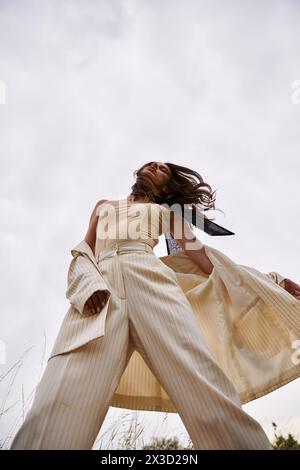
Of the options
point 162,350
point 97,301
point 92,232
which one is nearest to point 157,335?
point 162,350

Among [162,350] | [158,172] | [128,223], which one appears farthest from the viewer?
[158,172]

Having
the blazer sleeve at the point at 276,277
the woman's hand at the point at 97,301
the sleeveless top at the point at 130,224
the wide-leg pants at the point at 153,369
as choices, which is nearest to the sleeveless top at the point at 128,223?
the sleeveless top at the point at 130,224

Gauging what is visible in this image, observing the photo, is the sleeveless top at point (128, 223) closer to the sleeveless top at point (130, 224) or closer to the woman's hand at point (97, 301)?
the sleeveless top at point (130, 224)

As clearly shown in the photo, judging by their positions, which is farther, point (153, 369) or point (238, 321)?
point (238, 321)

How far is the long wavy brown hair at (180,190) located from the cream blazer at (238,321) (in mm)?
617

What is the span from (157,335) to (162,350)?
67mm

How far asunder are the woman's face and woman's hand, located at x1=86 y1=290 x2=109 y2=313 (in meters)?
1.47

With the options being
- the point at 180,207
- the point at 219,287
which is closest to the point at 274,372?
Answer: the point at 219,287

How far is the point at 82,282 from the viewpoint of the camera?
179cm

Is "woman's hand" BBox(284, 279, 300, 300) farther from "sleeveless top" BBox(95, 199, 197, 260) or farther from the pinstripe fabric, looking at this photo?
"sleeveless top" BBox(95, 199, 197, 260)

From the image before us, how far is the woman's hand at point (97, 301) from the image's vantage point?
1693mm

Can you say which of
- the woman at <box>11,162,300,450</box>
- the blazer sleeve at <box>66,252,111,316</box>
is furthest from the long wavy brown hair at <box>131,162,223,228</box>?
the blazer sleeve at <box>66,252,111,316</box>

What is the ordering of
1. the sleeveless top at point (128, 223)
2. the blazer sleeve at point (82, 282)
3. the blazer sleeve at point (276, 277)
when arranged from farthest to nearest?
the blazer sleeve at point (276, 277)
the sleeveless top at point (128, 223)
the blazer sleeve at point (82, 282)

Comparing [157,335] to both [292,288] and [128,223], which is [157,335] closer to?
[128,223]
